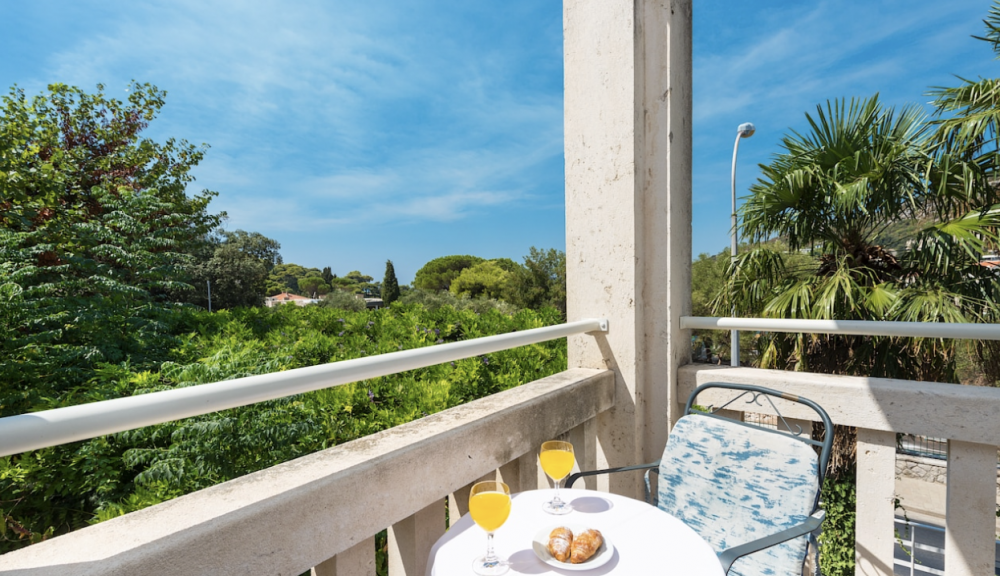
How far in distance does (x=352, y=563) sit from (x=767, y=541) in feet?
2.94

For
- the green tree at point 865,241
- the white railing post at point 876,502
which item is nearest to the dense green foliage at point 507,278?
the green tree at point 865,241

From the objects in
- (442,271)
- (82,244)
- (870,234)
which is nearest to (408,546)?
(82,244)

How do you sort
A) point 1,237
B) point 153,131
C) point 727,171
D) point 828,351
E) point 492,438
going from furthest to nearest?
point 153,131
point 727,171
point 828,351
point 1,237
point 492,438

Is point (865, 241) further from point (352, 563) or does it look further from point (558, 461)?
point (352, 563)

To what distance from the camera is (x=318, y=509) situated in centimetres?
83

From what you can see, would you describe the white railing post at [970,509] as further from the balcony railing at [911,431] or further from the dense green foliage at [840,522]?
the dense green foliage at [840,522]

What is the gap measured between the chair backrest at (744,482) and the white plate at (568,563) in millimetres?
525

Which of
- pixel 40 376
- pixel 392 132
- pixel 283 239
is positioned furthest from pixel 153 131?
pixel 392 132

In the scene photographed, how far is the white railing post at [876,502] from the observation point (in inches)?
52.0

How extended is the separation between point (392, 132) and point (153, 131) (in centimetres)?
3203

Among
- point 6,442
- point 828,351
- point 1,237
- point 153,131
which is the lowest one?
point 828,351

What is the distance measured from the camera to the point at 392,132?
42500 millimetres

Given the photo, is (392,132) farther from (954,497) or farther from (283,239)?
(954,497)

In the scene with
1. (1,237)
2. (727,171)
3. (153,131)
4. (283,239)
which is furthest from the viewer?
(283,239)
